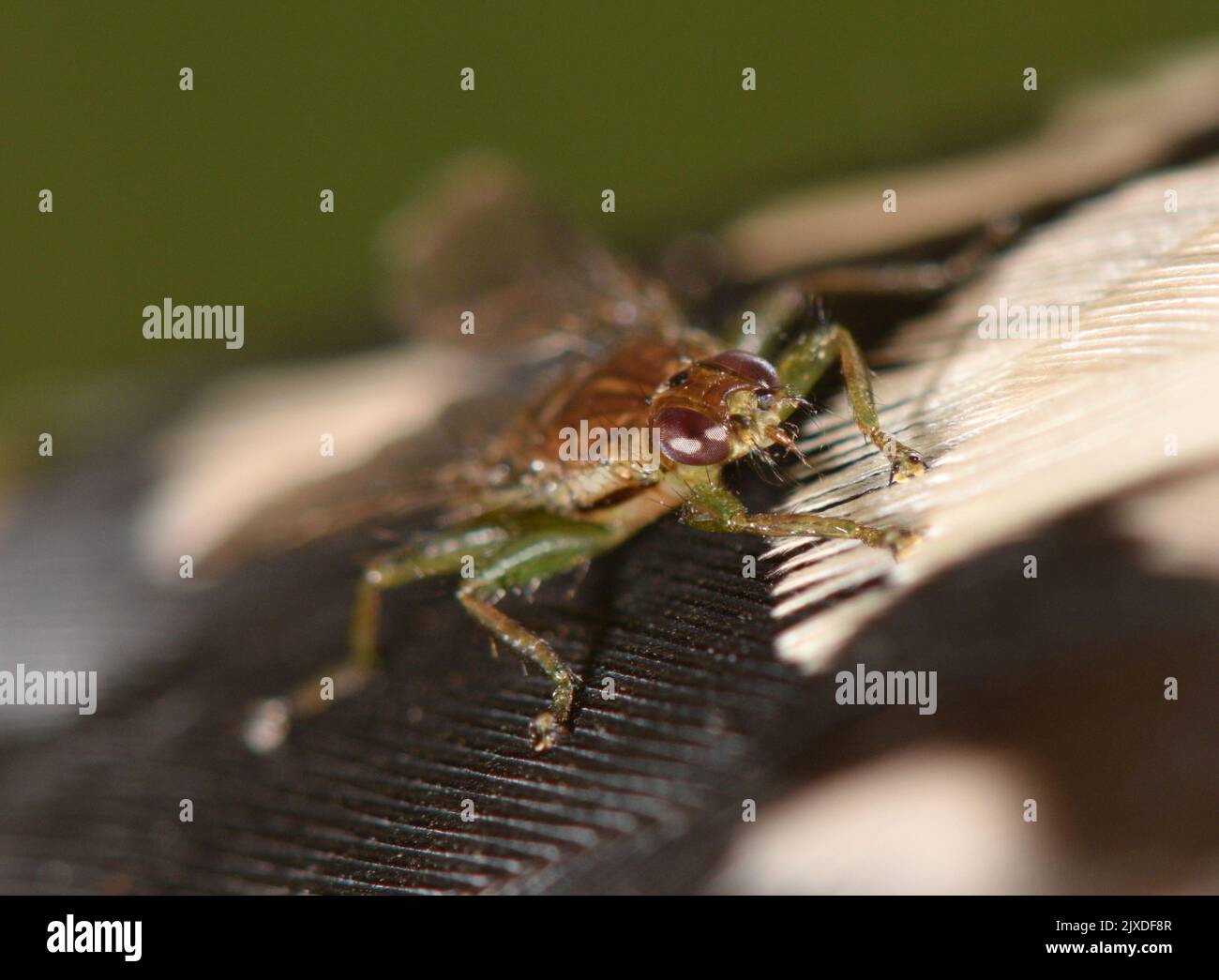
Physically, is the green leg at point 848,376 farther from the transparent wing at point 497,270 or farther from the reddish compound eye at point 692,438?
the transparent wing at point 497,270

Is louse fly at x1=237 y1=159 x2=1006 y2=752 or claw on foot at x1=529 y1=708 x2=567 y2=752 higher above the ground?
louse fly at x1=237 y1=159 x2=1006 y2=752

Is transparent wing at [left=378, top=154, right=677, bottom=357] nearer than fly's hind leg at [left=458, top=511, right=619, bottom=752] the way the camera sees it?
No

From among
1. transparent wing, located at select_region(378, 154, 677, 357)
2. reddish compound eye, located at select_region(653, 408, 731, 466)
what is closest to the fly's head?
reddish compound eye, located at select_region(653, 408, 731, 466)

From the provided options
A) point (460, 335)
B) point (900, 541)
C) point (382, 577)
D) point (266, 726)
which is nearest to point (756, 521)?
point (900, 541)

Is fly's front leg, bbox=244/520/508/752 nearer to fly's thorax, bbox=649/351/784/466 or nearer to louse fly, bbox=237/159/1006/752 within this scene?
louse fly, bbox=237/159/1006/752

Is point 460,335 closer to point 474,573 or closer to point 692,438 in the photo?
point 474,573

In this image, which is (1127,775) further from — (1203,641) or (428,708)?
(428,708)
